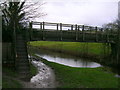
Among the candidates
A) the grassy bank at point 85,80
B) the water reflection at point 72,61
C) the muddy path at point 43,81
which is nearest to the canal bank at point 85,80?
the grassy bank at point 85,80

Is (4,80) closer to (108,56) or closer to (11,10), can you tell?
(11,10)

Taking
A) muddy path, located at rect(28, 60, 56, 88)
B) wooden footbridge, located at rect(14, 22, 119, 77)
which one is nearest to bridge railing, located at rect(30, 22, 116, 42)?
wooden footbridge, located at rect(14, 22, 119, 77)

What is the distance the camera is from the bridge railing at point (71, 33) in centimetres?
1611

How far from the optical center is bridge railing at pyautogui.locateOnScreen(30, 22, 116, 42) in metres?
16.1

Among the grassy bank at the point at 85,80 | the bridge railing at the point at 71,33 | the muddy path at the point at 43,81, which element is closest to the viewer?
the muddy path at the point at 43,81

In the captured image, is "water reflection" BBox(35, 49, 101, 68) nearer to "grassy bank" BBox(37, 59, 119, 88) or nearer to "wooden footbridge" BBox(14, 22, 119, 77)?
"wooden footbridge" BBox(14, 22, 119, 77)

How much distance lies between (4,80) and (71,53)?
27.7 m

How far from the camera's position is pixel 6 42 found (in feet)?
43.4

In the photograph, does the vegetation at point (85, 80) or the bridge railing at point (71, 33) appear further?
the bridge railing at point (71, 33)

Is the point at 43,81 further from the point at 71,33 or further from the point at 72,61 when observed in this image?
the point at 72,61

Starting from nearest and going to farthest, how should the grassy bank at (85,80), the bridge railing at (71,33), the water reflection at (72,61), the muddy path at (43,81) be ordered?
the muddy path at (43,81)
the grassy bank at (85,80)
the bridge railing at (71,33)
the water reflection at (72,61)

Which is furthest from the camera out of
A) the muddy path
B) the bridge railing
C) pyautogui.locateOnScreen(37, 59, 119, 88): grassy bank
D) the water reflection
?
the water reflection

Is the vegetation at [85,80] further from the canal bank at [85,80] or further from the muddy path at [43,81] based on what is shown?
the muddy path at [43,81]

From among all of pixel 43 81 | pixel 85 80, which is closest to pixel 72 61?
pixel 85 80
